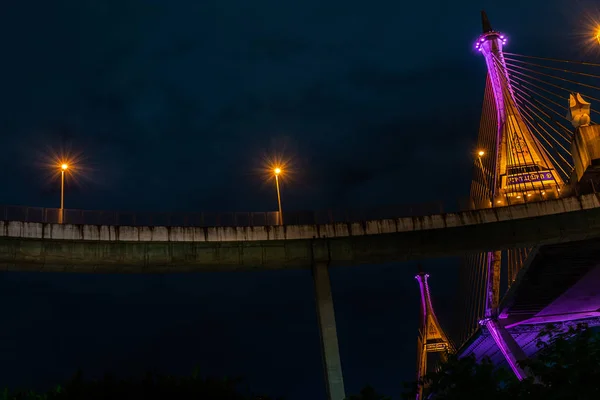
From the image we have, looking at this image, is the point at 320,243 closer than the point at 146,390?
No

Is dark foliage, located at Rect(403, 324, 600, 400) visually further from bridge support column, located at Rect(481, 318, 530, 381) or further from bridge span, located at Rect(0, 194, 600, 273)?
bridge support column, located at Rect(481, 318, 530, 381)

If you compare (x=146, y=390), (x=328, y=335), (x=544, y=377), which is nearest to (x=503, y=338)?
(x=328, y=335)

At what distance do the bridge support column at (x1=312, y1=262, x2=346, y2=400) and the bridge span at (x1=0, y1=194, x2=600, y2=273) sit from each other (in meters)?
0.88

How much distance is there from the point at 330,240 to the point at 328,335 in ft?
14.9

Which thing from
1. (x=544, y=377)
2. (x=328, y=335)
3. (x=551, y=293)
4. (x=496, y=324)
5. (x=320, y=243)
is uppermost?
(x=320, y=243)

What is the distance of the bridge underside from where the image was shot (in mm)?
38812

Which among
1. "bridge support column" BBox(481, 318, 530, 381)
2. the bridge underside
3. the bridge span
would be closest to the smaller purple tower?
the bridge underside

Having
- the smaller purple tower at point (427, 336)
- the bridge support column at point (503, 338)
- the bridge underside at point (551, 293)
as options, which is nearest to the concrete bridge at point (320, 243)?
the bridge underside at point (551, 293)

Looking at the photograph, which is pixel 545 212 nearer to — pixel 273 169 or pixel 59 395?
pixel 273 169

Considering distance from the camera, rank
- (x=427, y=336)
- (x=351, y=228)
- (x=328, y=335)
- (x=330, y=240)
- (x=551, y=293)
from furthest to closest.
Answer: (x=427, y=336) → (x=551, y=293) → (x=330, y=240) → (x=351, y=228) → (x=328, y=335)

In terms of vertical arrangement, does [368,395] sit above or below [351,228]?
below

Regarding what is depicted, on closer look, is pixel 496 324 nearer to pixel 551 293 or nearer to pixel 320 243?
pixel 551 293

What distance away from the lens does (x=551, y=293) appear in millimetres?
48031

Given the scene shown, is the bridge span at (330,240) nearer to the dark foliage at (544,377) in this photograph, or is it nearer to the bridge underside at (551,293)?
the bridge underside at (551,293)
